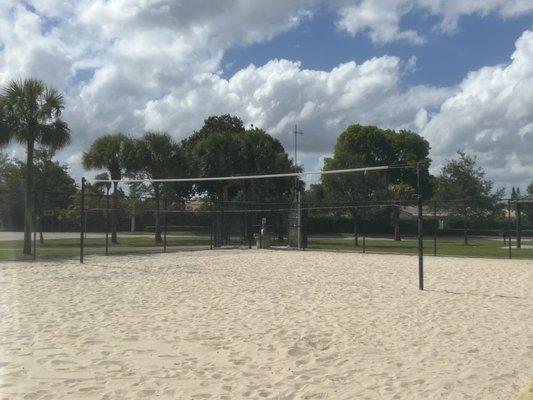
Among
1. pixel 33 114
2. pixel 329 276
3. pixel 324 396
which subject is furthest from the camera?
pixel 33 114

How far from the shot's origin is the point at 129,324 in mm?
7867

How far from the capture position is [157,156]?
32.2 meters

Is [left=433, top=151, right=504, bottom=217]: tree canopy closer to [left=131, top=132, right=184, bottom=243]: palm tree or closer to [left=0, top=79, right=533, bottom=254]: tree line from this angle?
[left=0, top=79, right=533, bottom=254]: tree line

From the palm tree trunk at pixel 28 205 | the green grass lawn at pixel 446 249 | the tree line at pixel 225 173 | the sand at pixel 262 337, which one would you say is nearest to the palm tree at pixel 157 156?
the tree line at pixel 225 173

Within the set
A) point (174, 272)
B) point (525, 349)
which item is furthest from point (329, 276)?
point (525, 349)

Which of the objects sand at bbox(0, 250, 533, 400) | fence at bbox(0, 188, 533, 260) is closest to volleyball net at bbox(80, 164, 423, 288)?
fence at bbox(0, 188, 533, 260)

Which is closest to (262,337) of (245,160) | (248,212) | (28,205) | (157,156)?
(28,205)

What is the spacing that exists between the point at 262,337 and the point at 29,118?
16.0 meters

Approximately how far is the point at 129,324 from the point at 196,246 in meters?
19.0

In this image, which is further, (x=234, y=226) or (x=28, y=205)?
(x=234, y=226)

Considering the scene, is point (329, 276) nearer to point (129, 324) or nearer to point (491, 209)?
point (129, 324)

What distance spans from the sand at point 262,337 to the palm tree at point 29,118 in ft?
27.2

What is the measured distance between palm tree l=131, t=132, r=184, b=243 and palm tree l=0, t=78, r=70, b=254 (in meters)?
10.8

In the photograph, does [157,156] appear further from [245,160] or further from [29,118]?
[29,118]
